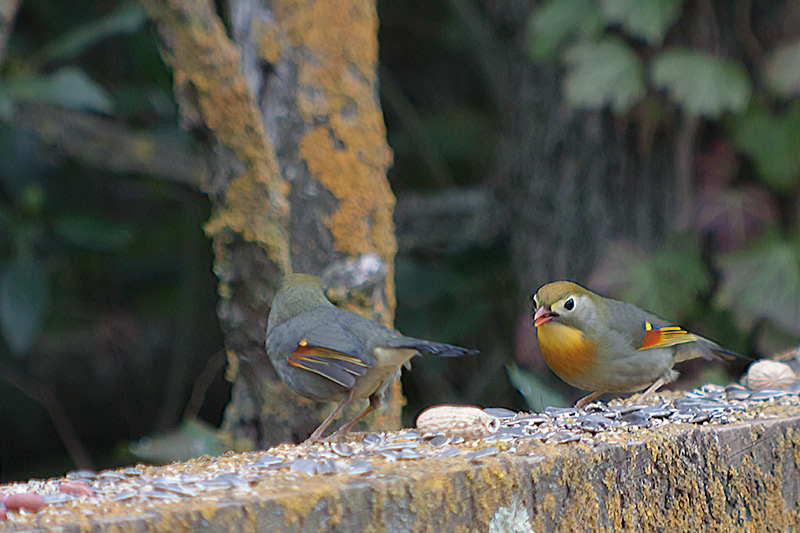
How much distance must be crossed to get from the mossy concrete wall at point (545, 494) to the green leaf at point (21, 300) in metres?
2.83

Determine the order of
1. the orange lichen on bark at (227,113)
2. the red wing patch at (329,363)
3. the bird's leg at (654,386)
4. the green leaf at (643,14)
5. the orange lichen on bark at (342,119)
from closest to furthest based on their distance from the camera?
the red wing patch at (329,363) → the bird's leg at (654,386) → the orange lichen on bark at (227,113) → the orange lichen on bark at (342,119) → the green leaf at (643,14)

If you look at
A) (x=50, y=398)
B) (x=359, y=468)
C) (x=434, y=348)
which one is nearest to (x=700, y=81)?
(x=434, y=348)

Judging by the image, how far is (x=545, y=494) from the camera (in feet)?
4.27

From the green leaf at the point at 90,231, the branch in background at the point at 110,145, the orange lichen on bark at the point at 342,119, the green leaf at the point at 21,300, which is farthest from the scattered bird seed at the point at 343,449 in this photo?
the green leaf at the point at 90,231

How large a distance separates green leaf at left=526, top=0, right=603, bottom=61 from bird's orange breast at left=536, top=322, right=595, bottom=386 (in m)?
2.01

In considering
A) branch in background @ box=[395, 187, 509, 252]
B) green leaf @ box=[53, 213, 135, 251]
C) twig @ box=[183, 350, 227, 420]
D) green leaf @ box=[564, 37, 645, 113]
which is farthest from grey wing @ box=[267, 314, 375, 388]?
branch in background @ box=[395, 187, 509, 252]

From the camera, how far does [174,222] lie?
5.53m

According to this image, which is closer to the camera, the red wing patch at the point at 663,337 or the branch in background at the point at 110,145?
the red wing patch at the point at 663,337

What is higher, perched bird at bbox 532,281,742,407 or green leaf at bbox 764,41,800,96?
green leaf at bbox 764,41,800,96

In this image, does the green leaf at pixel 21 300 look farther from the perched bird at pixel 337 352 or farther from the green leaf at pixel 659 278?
the green leaf at pixel 659 278

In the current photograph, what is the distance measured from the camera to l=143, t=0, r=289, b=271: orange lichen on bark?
2334mm

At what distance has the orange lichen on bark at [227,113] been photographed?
91.9 inches

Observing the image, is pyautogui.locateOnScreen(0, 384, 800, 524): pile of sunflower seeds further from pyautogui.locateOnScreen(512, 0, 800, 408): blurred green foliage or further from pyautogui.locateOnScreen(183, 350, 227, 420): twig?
pyautogui.locateOnScreen(183, 350, 227, 420): twig

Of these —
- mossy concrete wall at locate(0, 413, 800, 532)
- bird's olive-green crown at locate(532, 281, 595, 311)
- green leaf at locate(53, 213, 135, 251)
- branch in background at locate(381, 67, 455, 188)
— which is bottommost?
mossy concrete wall at locate(0, 413, 800, 532)
